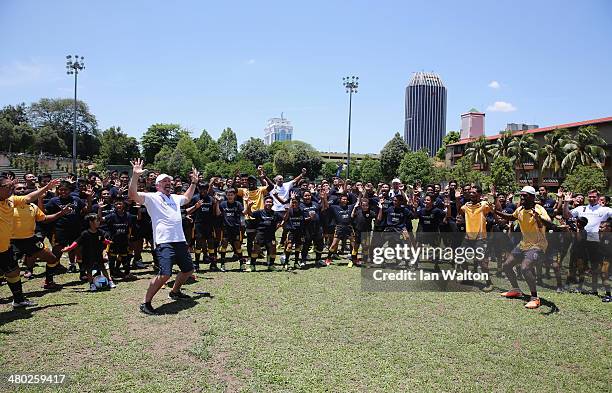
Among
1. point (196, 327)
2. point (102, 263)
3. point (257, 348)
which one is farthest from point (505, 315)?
point (102, 263)

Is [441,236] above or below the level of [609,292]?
above

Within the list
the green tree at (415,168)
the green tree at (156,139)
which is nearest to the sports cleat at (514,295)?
the green tree at (415,168)

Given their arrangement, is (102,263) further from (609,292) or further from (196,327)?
(609,292)

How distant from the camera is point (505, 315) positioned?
744 centimetres

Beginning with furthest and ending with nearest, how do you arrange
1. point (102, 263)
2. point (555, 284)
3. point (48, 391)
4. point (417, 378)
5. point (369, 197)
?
point (369, 197) < point (555, 284) < point (102, 263) < point (417, 378) < point (48, 391)

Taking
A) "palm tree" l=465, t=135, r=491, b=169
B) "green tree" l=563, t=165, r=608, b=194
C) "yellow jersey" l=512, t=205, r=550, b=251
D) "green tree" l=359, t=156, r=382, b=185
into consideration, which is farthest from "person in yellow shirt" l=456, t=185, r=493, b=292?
"green tree" l=359, t=156, r=382, b=185

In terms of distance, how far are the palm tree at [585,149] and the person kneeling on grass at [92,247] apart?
166 feet

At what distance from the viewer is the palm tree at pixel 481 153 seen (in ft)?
205

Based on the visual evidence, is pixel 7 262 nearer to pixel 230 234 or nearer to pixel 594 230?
pixel 230 234

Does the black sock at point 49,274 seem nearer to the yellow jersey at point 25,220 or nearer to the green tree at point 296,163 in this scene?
the yellow jersey at point 25,220

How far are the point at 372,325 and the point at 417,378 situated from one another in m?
1.77

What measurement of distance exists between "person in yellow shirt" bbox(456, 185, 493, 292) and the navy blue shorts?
6.19m

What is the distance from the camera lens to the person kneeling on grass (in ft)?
27.8

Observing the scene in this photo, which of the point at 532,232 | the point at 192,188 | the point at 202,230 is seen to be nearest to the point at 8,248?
the point at 192,188
